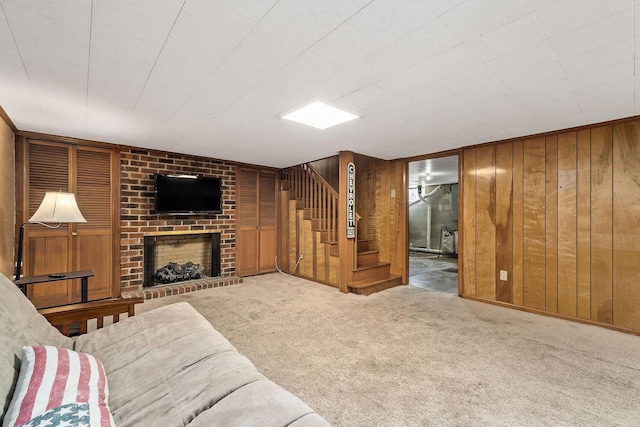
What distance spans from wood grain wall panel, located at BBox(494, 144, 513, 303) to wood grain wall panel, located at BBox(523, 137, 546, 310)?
0.15 m

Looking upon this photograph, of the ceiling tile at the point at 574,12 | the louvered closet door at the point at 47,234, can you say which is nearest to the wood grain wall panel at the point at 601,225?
the ceiling tile at the point at 574,12

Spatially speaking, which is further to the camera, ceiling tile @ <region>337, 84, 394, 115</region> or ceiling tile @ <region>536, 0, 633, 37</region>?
ceiling tile @ <region>337, 84, 394, 115</region>

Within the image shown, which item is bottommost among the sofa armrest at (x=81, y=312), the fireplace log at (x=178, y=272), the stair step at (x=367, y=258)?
the fireplace log at (x=178, y=272)

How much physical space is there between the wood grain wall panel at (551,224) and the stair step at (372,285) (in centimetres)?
197

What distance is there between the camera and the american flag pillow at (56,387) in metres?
0.86

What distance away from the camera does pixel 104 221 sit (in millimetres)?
4008

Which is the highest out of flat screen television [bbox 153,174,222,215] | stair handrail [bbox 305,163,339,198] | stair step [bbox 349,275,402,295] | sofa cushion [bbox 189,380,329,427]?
stair handrail [bbox 305,163,339,198]

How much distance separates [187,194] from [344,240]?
256cm

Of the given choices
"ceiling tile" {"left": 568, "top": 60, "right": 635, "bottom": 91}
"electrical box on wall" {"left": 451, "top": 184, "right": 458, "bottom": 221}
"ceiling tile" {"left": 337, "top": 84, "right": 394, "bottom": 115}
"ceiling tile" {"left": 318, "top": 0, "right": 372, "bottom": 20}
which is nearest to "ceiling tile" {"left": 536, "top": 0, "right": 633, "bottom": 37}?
"ceiling tile" {"left": 568, "top": 60, "right": 635, "bottom": 91}

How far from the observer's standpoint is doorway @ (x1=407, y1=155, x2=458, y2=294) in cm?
645

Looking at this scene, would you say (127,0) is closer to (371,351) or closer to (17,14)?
(17,14)

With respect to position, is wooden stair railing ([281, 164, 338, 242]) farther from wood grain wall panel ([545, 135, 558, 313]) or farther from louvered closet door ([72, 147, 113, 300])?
louvered closet door ([72, 147, 113, 300])

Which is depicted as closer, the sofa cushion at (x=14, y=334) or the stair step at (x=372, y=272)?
the sofa cushion at (x=14, y=334)

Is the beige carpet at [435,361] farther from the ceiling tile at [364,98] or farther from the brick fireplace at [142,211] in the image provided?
the ceiling tile at [364,98]
